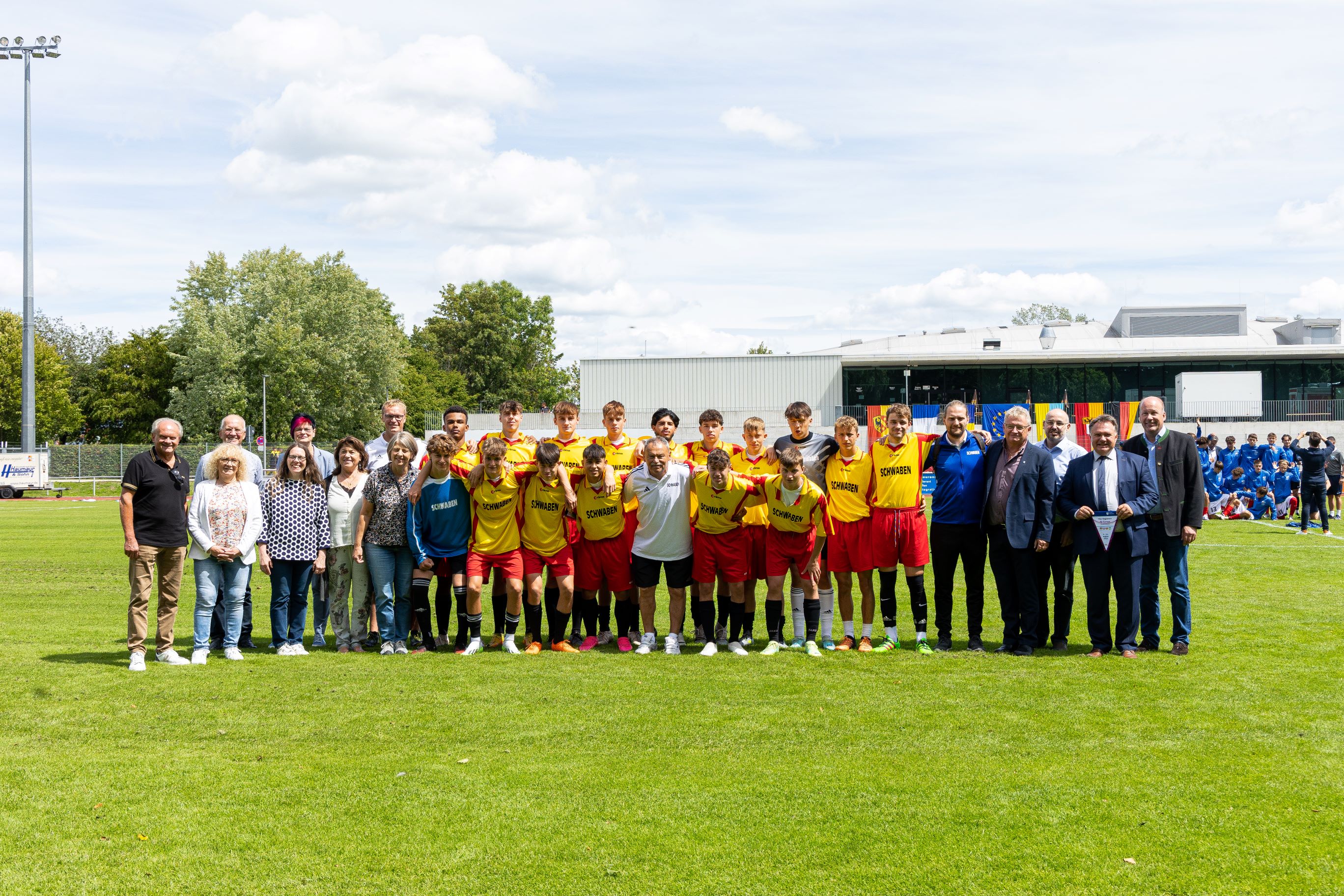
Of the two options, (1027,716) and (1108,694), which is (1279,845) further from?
(1108,694)

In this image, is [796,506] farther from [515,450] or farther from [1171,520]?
[1171,520]

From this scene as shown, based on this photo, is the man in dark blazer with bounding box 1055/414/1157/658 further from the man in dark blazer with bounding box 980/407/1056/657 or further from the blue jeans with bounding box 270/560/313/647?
the blue jeans with bounding box 270/560/313/647

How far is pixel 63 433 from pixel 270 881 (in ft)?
246

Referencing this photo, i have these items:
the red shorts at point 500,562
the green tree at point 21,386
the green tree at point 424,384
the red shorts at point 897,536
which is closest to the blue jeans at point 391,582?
the red shorts at point 500,562

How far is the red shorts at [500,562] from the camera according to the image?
816cm

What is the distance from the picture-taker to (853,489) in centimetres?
825

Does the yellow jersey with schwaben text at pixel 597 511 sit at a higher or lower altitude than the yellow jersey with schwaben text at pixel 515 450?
lower

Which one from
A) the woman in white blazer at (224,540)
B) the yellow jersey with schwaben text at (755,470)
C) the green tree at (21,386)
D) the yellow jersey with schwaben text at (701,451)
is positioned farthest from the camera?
the green tree at (21,386)

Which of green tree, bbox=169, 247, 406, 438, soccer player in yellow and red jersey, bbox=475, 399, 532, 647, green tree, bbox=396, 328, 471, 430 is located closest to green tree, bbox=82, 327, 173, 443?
green tree, bbox=169, 247, 406, 438

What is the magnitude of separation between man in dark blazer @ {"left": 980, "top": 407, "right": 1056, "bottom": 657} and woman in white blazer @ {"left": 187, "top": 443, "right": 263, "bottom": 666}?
18.6 ft

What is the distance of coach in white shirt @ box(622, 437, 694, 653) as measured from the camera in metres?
8.19

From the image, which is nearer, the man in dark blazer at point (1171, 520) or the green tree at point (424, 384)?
the man in dark blazer at point (1171, 520)

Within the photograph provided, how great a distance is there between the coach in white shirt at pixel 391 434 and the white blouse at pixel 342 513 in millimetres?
285

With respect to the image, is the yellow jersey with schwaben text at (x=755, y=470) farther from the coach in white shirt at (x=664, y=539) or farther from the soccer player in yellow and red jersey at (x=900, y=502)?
the soccer player in yellow and red jersey at (x=900, y=502)
